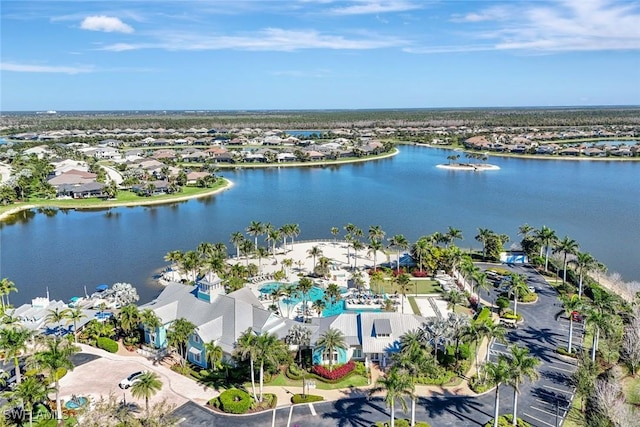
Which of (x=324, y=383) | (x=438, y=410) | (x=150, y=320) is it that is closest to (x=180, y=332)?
(x=150, y=320)

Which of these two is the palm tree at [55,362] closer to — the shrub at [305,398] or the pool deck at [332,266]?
the shrub at [305,398]

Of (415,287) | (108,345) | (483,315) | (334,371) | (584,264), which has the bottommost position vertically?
(415,287)

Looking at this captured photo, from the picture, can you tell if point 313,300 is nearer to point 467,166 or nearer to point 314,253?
point 314,253

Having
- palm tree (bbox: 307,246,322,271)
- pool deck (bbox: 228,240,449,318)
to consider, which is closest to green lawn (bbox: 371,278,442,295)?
pool deck (bbox: 228,240,449,318)

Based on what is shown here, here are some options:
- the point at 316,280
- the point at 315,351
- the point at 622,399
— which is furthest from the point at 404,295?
the point at 622,399

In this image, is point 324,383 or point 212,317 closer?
point 324,383

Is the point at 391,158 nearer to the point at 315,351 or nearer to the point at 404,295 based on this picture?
the point at 404,295

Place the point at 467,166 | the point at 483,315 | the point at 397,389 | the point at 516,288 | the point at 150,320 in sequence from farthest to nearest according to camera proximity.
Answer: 1. the point at 467,166
2. the point at 516,288
3. the point at 483,315
4. the point at 150,320
5. the point at 397,389

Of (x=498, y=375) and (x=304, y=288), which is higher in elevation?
(x=498, y=375)
